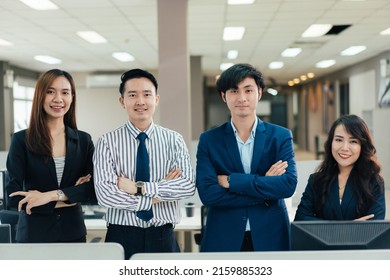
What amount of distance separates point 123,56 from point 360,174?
896 cm

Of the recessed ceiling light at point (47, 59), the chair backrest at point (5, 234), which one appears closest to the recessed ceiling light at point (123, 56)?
the recessed ceiling light at point (47, 59)

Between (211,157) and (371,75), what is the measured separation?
9.98 meters

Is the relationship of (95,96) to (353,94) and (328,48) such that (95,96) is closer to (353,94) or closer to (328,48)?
(328,48)

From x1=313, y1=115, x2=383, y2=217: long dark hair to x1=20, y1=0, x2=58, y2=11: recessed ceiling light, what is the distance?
449 cm

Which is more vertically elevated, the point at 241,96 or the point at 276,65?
the point at 276,65

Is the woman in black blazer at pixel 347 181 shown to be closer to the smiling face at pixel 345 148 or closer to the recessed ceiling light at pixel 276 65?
the smiling face at pixel 345 148

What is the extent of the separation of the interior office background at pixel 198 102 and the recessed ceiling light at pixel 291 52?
1.99 m

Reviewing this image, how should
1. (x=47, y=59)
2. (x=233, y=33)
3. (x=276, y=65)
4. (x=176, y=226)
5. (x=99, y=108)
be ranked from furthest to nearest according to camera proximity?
(x=276, y=65) → (x=47, y=59) → (x=99, y=108) → (x=233, y=33) → (x=176, y=226)

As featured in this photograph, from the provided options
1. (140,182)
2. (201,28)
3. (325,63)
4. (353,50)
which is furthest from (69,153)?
(325,63)

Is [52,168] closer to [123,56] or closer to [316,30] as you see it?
[316,30]

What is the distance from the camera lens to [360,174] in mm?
1764

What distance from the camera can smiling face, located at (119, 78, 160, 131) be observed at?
1.72 m

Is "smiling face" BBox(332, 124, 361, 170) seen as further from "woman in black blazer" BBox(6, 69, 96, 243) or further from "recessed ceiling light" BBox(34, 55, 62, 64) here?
"recessed ceiling light" BBox(34, 55, 62, 64)

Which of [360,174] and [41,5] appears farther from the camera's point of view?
[41,5]
